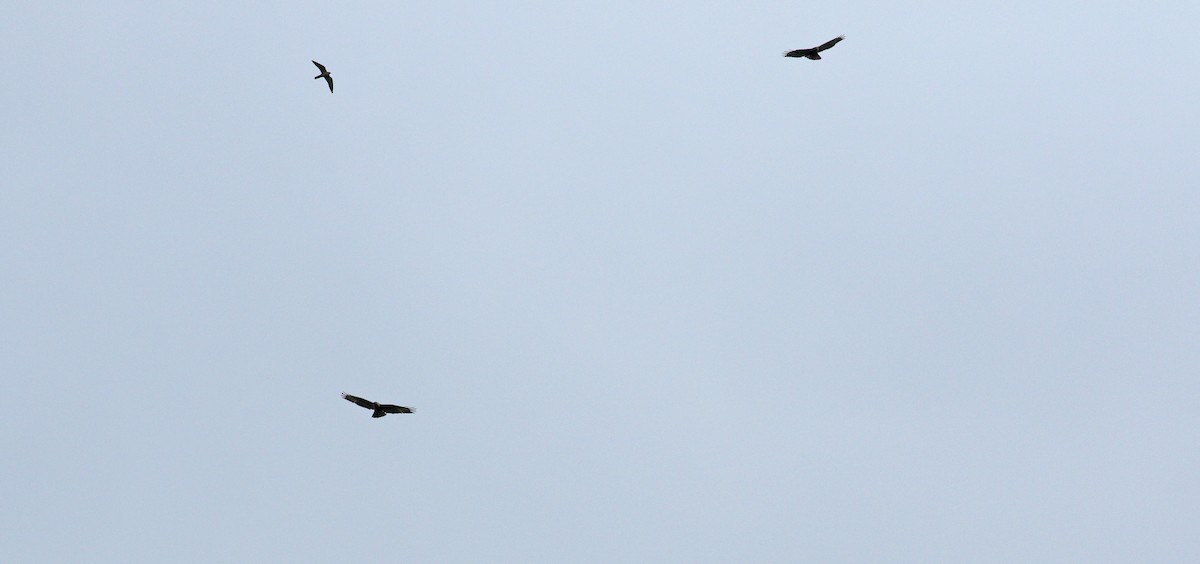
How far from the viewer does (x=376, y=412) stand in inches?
2702

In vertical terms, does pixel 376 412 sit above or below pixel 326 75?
below

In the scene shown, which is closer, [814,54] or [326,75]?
[814,54]

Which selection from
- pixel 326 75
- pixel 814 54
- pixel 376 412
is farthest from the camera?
pixel 326 75

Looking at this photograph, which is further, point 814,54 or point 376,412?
point 814,54

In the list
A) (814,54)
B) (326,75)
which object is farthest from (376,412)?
(326,75)

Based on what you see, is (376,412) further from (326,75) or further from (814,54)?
(326,75)

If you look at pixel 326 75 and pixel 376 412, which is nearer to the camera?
pixel 376 412

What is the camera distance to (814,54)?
254 feet

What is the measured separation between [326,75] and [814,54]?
49.4 meters

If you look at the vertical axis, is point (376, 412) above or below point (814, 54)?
below

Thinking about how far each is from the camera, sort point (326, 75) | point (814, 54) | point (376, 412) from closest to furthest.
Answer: point (376, 412)
point (814, 54)
point (326, 75)

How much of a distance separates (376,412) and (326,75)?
152 ft
